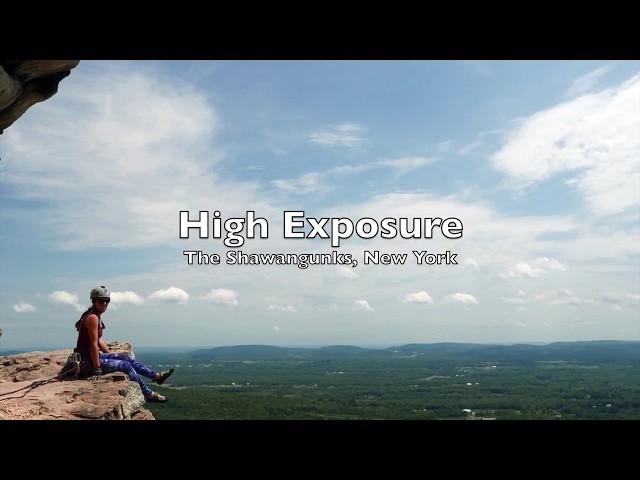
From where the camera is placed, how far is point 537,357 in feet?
363

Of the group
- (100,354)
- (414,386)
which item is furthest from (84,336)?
(414,386)

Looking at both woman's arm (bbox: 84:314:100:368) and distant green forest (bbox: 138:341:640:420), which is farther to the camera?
distant green forest (bbox: 138:341:640:420)

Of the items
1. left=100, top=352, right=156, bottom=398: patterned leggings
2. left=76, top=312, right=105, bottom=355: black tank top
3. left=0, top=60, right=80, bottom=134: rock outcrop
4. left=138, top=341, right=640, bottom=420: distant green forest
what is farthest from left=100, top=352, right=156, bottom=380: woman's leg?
left=138, top=341, right=640, bottom=420: distant green forest

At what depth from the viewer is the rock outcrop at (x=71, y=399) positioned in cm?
543

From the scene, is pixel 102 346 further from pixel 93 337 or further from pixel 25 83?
pixel 25 83

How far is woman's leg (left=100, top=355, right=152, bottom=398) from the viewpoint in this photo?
21.2 ft

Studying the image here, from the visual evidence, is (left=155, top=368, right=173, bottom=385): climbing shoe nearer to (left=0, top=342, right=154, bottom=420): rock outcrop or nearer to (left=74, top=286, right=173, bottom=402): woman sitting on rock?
(left=74, top=286, right=173, bottom=402): woman sitting on rock

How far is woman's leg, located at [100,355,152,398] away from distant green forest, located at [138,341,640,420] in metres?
23.5

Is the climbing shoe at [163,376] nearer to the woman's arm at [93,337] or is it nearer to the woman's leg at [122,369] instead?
the woman's leg at [122,369]

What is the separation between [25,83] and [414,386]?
6960cm

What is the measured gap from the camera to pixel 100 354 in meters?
6.48
